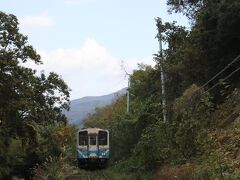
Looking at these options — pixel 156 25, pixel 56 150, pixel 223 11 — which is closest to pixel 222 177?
pixel 223 11

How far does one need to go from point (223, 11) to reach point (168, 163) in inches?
271

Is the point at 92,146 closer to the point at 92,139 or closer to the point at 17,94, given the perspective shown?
the point at 92,139

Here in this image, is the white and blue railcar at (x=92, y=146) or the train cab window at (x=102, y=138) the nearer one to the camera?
the white and blue railcar at (x=92, y=146)

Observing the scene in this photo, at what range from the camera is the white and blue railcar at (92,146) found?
1571 inches

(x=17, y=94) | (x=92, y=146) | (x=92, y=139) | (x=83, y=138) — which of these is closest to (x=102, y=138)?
(x=92, y=139)

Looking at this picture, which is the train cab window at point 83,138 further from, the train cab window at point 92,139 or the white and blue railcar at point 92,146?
the train cab window at point 92,139

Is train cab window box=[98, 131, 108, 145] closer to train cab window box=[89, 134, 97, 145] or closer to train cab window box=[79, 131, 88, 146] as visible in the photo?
train cab window box=[89, 134, 97, 145]

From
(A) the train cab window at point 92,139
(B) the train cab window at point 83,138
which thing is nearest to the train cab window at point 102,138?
(A) the train cab window at point 92,139

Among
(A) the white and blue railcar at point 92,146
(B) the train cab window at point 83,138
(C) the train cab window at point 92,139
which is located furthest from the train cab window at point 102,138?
(B) the train cab window at point 83,138

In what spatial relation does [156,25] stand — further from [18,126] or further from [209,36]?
[18,126]

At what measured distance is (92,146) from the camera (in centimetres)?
3997

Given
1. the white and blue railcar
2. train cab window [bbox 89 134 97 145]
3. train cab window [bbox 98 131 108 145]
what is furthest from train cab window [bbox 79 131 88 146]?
train cab window [bbox 98 131 108 145]

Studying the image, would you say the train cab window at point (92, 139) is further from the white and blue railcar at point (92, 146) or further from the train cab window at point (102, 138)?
the train cab window at point (102, 138)

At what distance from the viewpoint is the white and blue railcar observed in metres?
39.9
